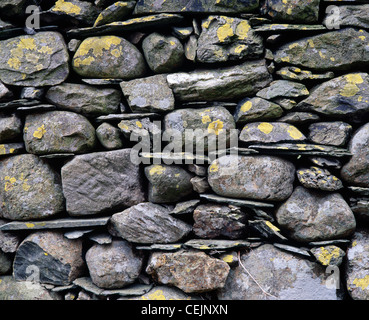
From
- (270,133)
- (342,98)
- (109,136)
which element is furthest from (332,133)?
(109,136)

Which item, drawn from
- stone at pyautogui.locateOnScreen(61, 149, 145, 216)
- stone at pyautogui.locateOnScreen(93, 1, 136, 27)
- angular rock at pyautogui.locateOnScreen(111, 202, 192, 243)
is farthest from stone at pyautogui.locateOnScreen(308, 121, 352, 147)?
stone at pyautogui.locateOnScreen(93, 1, 136, 27)

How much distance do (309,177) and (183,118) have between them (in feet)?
4.47

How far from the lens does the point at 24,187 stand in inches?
107

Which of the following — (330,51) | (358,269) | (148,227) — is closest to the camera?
(358,269)

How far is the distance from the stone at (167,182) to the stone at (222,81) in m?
0.79

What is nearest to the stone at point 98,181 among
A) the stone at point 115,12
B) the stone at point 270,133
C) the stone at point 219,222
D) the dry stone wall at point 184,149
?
the dry stone wall at point 184,149

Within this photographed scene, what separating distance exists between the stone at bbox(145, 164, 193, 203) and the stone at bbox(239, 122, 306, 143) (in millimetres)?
728

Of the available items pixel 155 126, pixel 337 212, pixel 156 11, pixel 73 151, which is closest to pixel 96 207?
pixel 73 151

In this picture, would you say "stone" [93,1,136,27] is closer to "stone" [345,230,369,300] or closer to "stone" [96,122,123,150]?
"stone" [96,122,123,150]

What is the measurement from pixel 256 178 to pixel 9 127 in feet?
8.53

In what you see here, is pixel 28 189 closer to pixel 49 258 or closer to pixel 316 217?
pixel 49 258

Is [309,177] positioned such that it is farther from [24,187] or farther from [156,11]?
→ [24,187]

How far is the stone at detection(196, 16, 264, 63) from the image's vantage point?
2598 mm

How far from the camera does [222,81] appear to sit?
2641 millimetres
